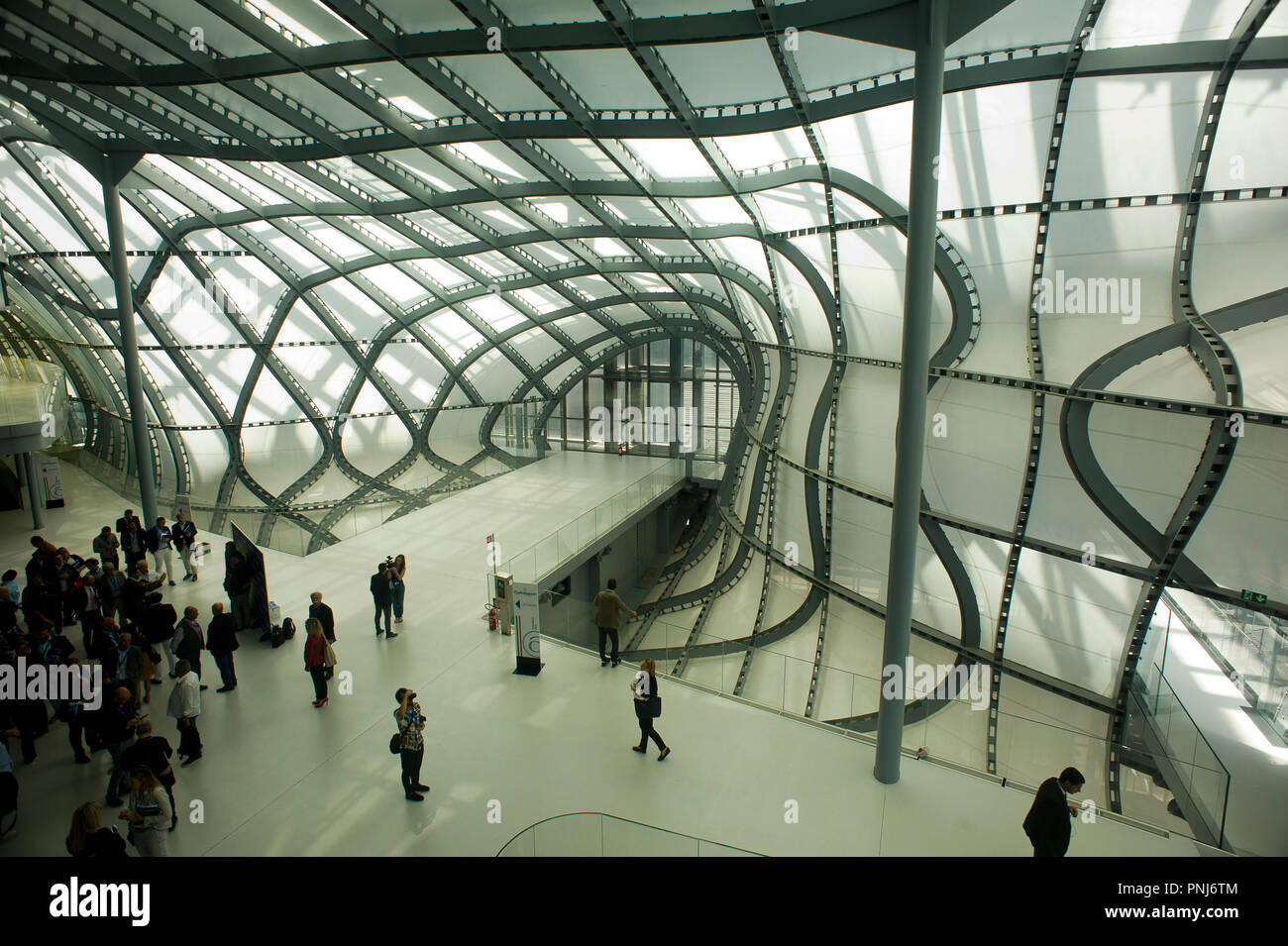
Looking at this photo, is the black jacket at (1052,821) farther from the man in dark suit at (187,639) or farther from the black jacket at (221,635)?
the man in dark suit at (187,639)

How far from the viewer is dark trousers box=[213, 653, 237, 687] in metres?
11.4

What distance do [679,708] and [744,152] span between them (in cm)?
946

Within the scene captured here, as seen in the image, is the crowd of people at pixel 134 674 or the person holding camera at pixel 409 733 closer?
the crowd of people at pixel 134 674

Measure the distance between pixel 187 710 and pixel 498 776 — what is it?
13.1ft

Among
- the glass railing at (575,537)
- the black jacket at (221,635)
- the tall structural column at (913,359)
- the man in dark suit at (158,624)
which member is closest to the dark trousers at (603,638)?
the glass railing at (575,537)

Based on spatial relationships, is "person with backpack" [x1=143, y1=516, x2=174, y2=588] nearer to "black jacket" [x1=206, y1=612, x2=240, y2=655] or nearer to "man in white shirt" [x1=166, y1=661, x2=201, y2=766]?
"black jacket" [x1=206, y1=612, x2=240, y2=655]

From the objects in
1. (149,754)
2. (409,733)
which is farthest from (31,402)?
(409,733)

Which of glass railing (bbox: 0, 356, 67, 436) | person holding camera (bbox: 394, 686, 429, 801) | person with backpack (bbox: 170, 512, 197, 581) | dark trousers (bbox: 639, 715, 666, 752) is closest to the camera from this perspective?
person holding camera (bbox: 394, 686, 429, 801)

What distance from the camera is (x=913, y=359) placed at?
8773 mm

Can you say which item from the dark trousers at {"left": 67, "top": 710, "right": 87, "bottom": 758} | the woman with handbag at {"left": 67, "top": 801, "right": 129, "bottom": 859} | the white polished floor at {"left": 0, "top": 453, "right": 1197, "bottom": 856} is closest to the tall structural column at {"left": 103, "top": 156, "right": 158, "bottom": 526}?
the white polished floor at {"left": 0, "top": 453, "right": 1197, "bottom": 856}

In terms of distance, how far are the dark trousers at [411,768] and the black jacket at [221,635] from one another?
3998 mm

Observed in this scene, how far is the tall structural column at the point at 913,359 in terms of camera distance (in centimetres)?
773

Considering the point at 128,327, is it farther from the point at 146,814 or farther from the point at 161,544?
the point at 146,814
